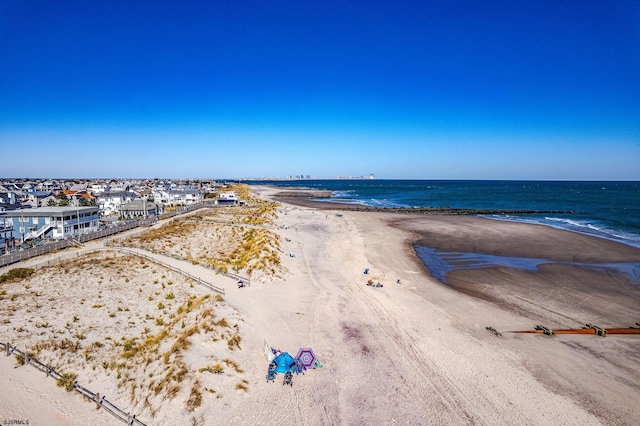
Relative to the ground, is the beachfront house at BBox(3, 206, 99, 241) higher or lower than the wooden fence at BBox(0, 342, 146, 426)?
higher

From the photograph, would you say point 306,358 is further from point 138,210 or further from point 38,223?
point 138,210

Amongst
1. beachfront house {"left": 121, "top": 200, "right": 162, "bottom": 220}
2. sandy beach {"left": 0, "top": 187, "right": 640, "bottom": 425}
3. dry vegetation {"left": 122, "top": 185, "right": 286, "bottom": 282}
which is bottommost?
sandy beach {"left": 0, "top": 187, "right": 640, "bottom": 425}

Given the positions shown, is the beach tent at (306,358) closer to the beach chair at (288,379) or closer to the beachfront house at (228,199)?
the beach chair at (288,379)

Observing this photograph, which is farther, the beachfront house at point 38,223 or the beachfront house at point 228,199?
the beachfront house at point 228,199

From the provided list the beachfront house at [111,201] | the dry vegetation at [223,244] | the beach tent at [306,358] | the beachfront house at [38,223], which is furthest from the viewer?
the beachfront house at [111,201]

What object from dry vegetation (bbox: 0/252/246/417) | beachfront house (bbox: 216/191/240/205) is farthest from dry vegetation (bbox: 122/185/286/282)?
beachfront house (bbox: 216/191/240/205)

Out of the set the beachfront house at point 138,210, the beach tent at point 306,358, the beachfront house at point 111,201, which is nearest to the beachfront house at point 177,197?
the beachfront house at point 111,201

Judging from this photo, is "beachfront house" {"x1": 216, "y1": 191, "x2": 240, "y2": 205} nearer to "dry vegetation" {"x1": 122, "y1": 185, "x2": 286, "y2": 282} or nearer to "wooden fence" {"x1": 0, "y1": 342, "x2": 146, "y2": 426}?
"dry vegetation" {"x1": 122, "y1": 185, "x2": 286, "y2": 282}
